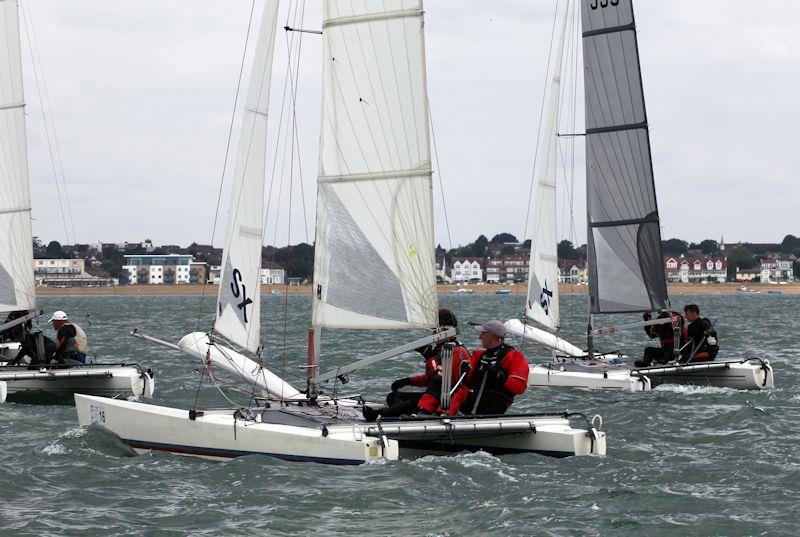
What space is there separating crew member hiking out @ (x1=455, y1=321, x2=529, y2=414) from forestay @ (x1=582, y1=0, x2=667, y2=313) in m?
10.0

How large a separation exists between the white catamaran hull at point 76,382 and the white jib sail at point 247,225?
13.8 feet

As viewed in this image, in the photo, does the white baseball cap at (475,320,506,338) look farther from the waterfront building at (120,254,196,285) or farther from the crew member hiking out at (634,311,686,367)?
the waterfront building at (120,254,196,285)

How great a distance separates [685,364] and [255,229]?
7886mm

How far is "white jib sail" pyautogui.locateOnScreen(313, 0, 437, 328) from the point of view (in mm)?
11672

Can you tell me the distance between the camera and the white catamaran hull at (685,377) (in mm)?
17031

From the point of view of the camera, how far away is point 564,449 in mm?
10422

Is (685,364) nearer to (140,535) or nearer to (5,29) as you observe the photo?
(140,535)

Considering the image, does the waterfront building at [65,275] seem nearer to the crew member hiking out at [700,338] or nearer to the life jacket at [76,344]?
the life jacket at [76,344]

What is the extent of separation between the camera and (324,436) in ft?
33.3

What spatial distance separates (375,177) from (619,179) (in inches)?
385

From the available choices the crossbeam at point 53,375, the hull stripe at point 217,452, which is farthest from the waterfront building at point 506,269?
the hull stripe at point 217,452

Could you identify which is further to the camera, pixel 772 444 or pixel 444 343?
pixel 772 444

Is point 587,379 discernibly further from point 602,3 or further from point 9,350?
point 9,350

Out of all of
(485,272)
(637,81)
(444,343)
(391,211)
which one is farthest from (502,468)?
(485,272)
